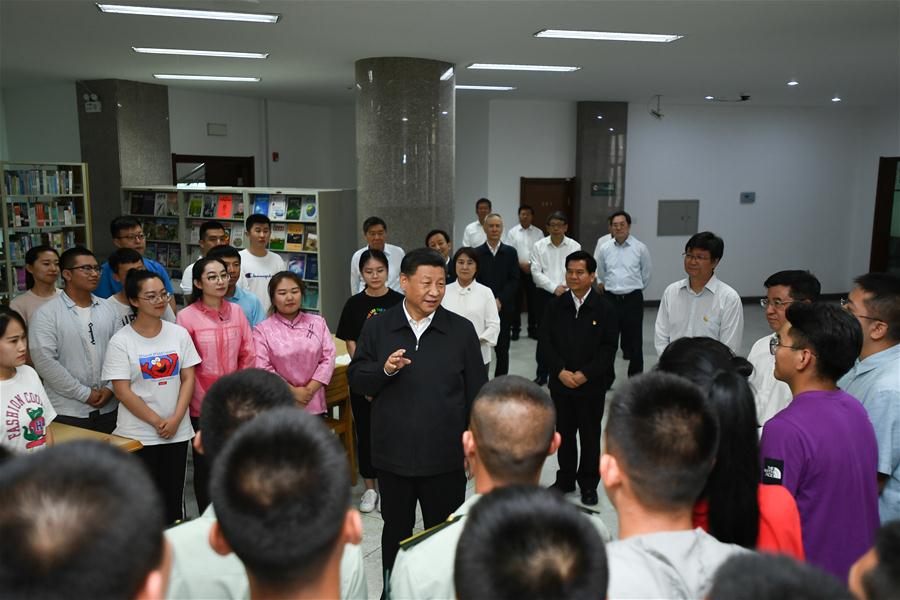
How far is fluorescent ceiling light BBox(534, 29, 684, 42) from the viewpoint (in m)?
5.85

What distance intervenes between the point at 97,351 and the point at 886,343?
3.78 metres

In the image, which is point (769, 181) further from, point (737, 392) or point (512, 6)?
point (737, 392)

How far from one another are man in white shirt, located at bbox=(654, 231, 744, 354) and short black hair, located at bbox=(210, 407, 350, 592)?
3.46 metres

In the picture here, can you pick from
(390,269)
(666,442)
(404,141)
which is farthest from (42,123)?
(666,442)

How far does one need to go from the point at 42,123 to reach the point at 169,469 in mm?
8516

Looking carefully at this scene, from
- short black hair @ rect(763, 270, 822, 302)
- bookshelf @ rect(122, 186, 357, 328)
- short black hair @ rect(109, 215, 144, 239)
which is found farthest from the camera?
bookshelf @ rect(122, 186, 357, 328)

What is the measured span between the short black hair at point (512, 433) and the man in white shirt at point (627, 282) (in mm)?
5478

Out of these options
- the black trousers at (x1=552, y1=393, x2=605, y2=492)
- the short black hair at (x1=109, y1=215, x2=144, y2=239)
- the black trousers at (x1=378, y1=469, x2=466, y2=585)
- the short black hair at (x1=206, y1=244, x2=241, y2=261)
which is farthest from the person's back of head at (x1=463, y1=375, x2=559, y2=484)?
the short black hair at (x1=109, y1=215, x2=144, y2=239)

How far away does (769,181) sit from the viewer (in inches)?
468

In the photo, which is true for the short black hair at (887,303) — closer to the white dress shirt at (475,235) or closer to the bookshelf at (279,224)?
the bookshelf at (279,224)

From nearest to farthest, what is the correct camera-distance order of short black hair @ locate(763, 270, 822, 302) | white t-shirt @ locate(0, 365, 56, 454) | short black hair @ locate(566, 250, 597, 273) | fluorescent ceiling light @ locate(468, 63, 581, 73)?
white t-shirt @ locate(0, 365, 56, 454), short black hair @ locate(763, 270, 822, 302), short black hair @ locate(566, 250, 597, 273), fluorescent ceiling light @ locate(468, 63, 581, 73)

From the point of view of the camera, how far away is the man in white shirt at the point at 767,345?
10.2ft

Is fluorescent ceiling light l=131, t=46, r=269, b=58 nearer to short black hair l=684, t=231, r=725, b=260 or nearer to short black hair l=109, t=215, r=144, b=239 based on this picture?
short black hair l=109, t=215, r=144, b=239

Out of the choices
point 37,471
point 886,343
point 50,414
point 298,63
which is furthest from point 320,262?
point 37,471
